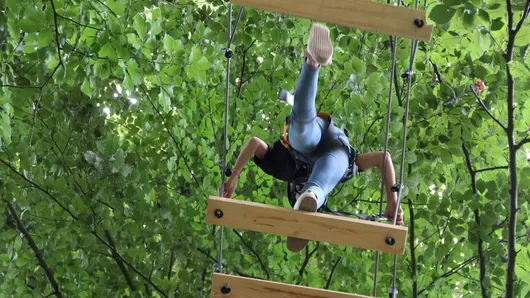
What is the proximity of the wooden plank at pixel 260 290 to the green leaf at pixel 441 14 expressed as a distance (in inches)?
26.0

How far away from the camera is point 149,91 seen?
10.9 feet

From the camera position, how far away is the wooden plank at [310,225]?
5.94 ft

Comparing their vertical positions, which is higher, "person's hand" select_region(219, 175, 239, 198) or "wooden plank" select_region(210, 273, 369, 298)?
"person's hand" select_region(219, 175, 239, 198)

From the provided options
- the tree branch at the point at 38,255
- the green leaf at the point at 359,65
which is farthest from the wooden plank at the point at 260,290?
the tree branch at the point at 38,255

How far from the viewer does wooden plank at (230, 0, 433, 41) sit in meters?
1.72

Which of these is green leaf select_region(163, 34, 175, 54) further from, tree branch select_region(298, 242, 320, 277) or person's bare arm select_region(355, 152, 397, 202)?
tree branch select_region(298, 242, 320, 277)

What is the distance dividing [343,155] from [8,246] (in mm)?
1753

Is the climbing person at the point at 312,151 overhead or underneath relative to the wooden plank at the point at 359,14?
underneath

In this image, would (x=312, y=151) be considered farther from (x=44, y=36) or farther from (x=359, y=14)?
(x=44, y=36)

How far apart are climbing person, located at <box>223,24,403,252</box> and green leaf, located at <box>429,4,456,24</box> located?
0.24 meters

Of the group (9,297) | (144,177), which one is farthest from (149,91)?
(9,297)

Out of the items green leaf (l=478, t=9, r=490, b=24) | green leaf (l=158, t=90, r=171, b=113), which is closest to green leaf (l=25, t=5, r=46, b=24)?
green leaf (l=158, t=90, r=171, b=113)

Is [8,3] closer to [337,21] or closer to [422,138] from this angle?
[337,21]

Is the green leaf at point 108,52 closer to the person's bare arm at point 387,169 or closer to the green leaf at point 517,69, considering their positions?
the person's bare arm at point 387,169
